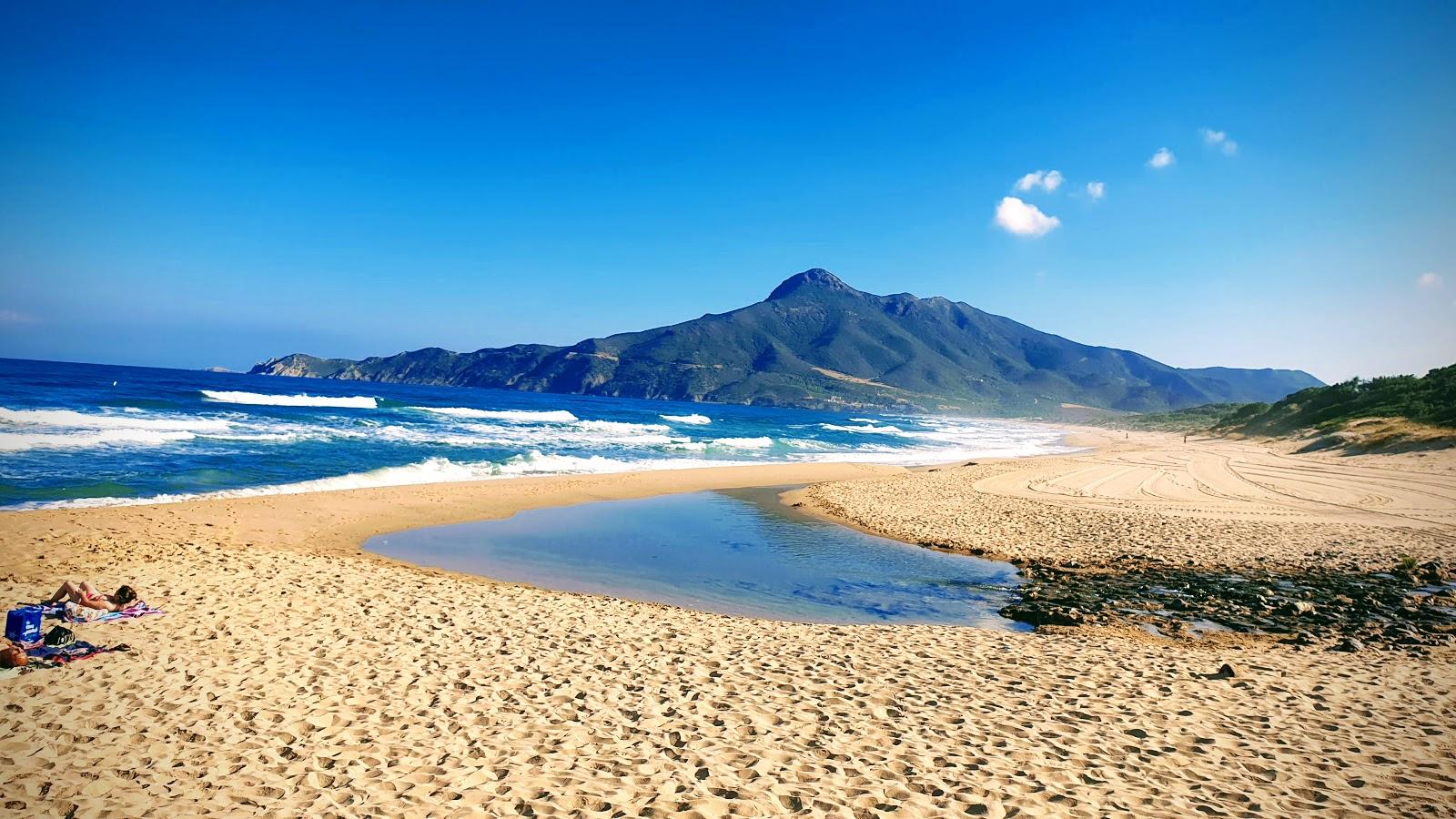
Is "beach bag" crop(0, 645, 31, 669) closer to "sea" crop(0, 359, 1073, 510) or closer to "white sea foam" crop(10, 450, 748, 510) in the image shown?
"white sea foam" crop(10, 450, 748, 510)

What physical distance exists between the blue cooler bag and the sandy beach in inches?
27.8

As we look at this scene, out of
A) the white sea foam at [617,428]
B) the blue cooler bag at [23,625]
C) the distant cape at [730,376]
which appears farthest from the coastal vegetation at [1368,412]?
the distant cape at [730,376]

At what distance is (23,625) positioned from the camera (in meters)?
6.41

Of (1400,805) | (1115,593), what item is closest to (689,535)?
(1115,593)

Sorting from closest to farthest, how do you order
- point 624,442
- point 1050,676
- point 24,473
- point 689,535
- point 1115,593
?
point 1050,676 → point 1115,593 → point 689,535 → point 24,473 → point 624,442

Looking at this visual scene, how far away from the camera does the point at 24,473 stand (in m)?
17.2

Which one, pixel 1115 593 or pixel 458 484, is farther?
pixel 458 484

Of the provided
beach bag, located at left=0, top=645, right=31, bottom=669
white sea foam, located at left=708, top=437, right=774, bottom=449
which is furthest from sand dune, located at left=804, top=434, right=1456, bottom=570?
beach bag, located at left=0, top=645, right=31, bottom=669

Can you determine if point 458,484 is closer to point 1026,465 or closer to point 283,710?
point 283,710

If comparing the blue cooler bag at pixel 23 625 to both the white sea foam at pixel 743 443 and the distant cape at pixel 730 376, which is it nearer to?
the white sea foam at pixel 743 443

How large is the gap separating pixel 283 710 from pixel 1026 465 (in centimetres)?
3265

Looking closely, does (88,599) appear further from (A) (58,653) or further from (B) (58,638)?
(A) (58,653)

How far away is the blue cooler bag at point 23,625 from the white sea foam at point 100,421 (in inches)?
1133

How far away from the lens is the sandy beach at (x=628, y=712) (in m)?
4.41
